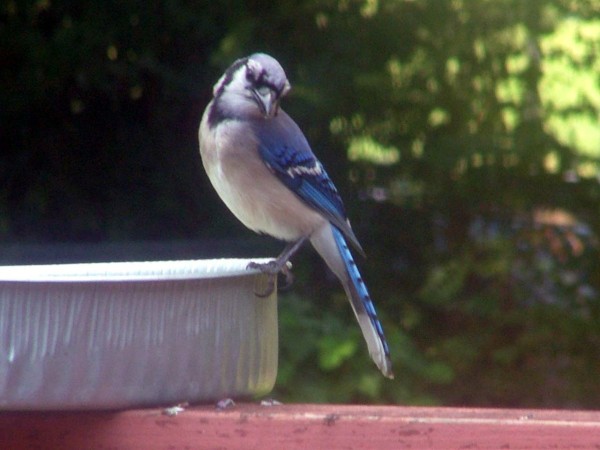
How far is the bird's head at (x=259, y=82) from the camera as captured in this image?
77.7 inches

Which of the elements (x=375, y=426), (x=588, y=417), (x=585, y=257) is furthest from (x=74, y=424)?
(x=585, y=257)

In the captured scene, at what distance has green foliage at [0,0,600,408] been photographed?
12.0 ft

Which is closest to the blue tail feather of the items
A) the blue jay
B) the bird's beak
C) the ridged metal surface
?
the blue jay

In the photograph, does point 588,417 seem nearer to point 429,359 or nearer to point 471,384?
point 429,359

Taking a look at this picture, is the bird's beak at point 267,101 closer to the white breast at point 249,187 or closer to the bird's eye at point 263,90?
the bird's eye at point 263,90

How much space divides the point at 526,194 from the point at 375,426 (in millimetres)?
2857

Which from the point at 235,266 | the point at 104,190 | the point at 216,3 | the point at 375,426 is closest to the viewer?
the point at 375,426

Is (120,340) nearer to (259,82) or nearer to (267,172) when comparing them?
(259,82)

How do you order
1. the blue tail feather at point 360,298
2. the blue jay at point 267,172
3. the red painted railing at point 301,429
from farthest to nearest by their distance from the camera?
the blue jay at point 267,172
the blue tail feather at point 360,298
the red painted railing at point 301,429

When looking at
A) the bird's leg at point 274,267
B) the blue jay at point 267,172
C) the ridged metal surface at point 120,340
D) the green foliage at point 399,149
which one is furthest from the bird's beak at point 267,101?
the green foliage at point 399,149

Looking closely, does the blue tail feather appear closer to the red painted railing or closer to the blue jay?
the blue jay

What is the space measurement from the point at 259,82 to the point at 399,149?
1798 millimetres

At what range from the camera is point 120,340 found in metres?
1.09

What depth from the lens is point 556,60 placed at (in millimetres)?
3828
